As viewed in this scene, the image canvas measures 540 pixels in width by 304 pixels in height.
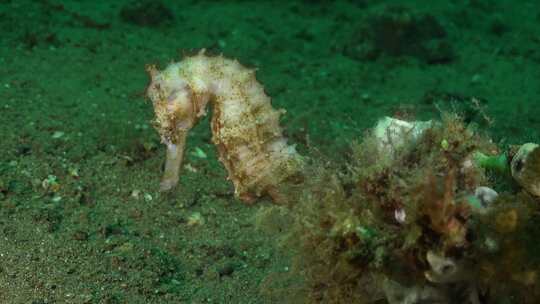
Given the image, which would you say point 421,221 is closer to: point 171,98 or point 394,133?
point 394,133

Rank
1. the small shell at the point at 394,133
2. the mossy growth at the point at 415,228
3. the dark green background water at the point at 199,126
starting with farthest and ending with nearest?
the dark green background water at the point at 199,126 → the small shell at the point at 394,133 → the mossy growth at the point at 415,228

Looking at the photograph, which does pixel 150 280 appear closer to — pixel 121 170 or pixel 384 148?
pixel 121 170

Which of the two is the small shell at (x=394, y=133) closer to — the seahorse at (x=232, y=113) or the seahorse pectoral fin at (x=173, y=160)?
the seahorse at (x=232, y=113)

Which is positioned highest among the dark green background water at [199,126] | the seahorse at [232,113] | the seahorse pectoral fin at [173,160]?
the seahorse at [232,113]

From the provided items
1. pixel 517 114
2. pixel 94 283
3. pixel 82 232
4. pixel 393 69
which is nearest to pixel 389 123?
pixel 94 283

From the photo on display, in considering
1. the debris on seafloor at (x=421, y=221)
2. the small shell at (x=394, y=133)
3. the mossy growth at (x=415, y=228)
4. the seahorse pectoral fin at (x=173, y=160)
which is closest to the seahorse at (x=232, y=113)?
the seahorse pectoral fin at (x=173, y=160)

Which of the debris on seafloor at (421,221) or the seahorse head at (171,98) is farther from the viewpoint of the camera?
the seahorse head at (171,98)

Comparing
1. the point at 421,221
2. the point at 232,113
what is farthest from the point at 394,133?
the point at 232,113

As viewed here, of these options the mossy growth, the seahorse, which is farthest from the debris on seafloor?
the seahorse
